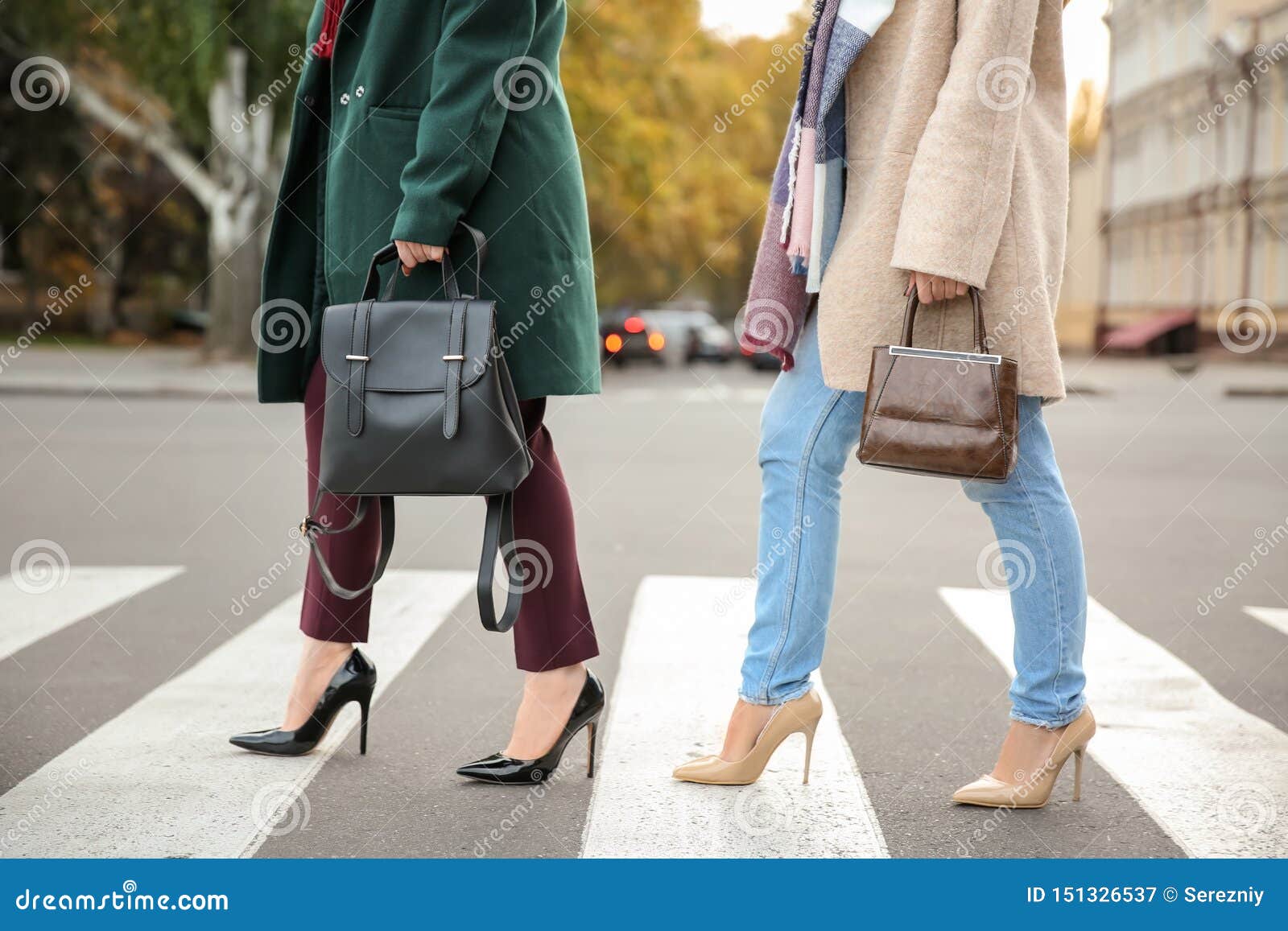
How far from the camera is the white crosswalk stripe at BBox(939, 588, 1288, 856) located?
9.44ft

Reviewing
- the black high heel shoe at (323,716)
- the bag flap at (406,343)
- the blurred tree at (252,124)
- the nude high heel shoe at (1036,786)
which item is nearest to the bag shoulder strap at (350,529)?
the black high heel shoe at (323,716)

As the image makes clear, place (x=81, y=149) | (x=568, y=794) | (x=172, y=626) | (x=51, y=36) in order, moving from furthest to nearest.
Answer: (x=81, y=149)
(x=51, y=36)
(x=172, y=626)
(x=568, y=794)

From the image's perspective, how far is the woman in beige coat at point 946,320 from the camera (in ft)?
8.99

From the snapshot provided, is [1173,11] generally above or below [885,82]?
above

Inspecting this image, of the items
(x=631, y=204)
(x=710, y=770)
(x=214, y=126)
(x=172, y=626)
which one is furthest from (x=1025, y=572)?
(x=631, y=204)

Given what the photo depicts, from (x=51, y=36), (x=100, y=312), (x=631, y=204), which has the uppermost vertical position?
(x=51, y=36)

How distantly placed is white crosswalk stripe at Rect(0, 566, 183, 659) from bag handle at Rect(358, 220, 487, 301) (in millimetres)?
2127

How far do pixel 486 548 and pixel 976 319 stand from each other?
1.09 m

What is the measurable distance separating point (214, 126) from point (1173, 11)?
2551cm

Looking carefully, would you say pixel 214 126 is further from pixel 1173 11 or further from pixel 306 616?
pixel 1173 11

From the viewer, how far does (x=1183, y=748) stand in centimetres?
346

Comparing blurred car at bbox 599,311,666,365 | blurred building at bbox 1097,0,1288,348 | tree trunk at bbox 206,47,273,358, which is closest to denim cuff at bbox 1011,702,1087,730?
tree trunk at bbox 206,47,273,358

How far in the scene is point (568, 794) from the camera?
10.1 feet

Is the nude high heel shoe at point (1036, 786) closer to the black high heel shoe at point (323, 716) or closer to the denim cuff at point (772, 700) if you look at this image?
the denim cuff at point (772, 700)
